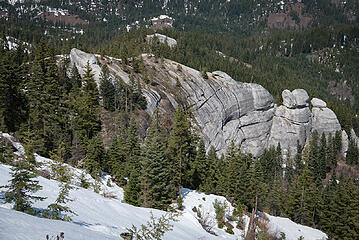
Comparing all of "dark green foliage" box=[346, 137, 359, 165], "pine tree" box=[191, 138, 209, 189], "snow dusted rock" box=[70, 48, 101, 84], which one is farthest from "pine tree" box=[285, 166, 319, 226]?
"dark green foliage" box=[346, 137, 359, 165]

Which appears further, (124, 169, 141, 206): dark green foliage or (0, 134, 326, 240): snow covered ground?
(124, 169, 141, 206): dark green foliage

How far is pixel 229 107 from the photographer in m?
83.1

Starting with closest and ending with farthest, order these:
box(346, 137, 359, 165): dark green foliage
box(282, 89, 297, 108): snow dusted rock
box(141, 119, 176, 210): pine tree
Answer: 1. box(141, 119, 176, 210): pine tree
2. box(346, 137, 359, 165): dark green foliage
3. box(282, 89, 297, 108): snow dusted rock

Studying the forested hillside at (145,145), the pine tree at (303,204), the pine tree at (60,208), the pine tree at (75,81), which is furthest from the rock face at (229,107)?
the pine tree at (60,208)

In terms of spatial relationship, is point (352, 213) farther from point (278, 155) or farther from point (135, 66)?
point (135, 66)

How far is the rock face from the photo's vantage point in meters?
65.5

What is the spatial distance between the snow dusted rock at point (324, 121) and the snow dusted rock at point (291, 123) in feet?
14.1

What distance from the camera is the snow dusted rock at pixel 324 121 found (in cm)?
10150

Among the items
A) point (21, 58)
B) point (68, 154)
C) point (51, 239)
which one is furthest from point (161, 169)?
point (21, 58)

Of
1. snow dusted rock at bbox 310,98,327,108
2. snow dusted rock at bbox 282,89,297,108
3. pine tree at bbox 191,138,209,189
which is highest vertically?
pine tree at bbox 191,138,209,189

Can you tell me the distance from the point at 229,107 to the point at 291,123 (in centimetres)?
2985

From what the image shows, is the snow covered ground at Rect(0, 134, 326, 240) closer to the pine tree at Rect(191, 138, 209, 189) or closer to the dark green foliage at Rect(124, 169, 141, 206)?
the dark green foliage at Rect(124, 169, 141, 206)

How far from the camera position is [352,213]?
139 ft

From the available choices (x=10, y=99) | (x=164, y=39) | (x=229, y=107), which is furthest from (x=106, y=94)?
(x=164, y=39)
